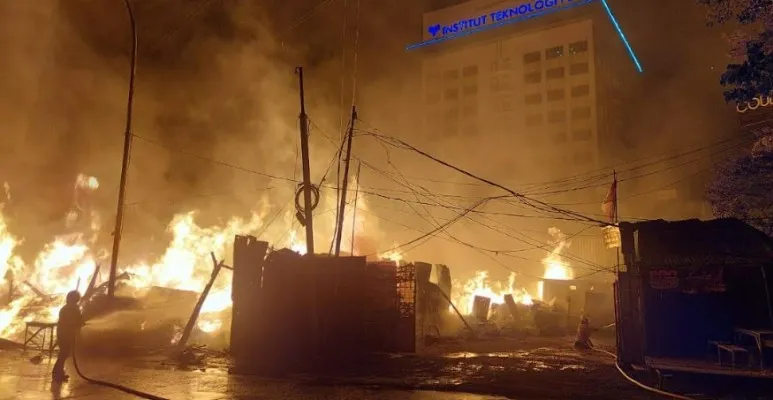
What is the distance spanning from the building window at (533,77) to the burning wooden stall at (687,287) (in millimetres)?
67504

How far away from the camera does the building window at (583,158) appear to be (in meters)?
71.4

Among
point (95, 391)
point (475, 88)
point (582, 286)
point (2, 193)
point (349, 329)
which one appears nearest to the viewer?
point (95, 391)

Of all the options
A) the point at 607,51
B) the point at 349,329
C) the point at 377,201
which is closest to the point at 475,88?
the point at 607,51

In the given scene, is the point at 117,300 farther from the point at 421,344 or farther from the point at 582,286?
the point at 582,286

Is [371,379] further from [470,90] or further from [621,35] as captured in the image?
[621,35]

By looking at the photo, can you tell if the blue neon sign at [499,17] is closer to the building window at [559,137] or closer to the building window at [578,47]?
the building window at [578,47]

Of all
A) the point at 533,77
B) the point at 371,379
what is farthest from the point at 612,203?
the point at 533,77

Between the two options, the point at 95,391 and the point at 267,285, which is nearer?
the point at 95,391

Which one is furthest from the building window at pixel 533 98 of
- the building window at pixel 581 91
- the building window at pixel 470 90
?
the building window at pixel 470 90

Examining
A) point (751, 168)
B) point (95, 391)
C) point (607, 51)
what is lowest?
point (95, 391)

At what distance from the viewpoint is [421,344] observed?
1986 cm

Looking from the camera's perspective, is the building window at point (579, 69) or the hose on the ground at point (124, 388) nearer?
the hose on the ground at point (124, 388)

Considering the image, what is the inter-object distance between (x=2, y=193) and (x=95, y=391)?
69.5ft

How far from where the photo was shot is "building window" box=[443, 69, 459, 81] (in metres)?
85.8
